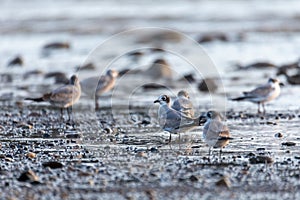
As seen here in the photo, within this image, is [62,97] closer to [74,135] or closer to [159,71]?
[74,135]

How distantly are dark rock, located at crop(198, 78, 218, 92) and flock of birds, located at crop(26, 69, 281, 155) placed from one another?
230 centimetres

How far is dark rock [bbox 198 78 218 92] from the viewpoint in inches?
669

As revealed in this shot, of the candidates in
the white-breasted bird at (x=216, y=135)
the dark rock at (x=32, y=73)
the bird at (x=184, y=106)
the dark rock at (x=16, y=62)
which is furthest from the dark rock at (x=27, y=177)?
the dark rock at (x=16, y=62)

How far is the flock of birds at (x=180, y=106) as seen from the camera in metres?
→ 10.3

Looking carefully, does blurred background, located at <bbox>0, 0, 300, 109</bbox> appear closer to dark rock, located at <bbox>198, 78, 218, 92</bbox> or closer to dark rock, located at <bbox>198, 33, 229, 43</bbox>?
dark rock, located at <bbox>198, 33, 229, 43</bbox>

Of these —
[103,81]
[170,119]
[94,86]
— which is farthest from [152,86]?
[170,119]

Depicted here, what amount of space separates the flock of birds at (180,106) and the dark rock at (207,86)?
230cm

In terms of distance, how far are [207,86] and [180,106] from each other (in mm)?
5031

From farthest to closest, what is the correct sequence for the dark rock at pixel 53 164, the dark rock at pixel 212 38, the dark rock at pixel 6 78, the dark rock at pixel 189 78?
the dark rock at pixel 212 38
the dark rock at pixel 6 78
the dark rock at pixel 189 78
the dark rock at pixel 53 164

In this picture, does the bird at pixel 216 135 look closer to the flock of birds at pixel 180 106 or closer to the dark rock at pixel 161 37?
the flock of birds at pixel 180 106

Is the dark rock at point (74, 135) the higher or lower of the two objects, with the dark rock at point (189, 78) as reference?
lower

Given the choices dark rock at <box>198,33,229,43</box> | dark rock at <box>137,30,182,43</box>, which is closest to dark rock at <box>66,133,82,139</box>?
dark rock at <box>198,33,229,43</box>

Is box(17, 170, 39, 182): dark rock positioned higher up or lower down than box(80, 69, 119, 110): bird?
lower down

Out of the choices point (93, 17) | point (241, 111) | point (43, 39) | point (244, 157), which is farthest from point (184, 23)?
point (244, 157)
